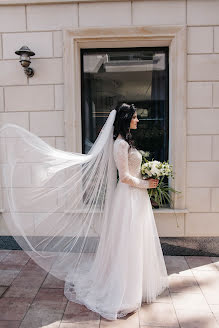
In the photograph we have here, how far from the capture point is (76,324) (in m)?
2.51

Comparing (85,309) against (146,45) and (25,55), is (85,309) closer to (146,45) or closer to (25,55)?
(25,55)

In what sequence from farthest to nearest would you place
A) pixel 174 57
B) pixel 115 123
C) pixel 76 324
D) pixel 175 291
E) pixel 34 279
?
pixel 174 57, pixel 34 279, pixel 175 291, pixel 115 123, pixel 76 324

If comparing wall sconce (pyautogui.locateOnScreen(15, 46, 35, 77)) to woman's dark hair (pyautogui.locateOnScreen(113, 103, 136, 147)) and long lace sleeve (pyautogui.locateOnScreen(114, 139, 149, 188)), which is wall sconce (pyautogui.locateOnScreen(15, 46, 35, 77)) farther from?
long lace sleeve (pyautogui.locateOnScreen(114, 139, 149, 188))

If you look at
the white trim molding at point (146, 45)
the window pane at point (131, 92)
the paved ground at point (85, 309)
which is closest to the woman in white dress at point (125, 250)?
the paved ground at point (85, 309)

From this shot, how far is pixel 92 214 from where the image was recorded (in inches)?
117

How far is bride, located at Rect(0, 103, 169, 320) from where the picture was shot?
8.91ft

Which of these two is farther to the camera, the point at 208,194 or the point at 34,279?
the point at 208,194

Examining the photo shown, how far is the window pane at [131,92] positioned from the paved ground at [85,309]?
1715mm

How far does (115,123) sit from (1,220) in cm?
240

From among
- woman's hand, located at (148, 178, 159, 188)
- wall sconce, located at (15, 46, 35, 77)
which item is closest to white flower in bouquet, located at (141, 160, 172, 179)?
woman's hand, located at (148, 178, 159, 188)

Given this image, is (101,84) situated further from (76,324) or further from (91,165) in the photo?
(76,324)

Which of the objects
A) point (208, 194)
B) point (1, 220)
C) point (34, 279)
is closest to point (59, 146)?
point (1, 220)

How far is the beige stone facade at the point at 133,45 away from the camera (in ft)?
12.1

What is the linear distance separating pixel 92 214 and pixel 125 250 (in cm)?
51
